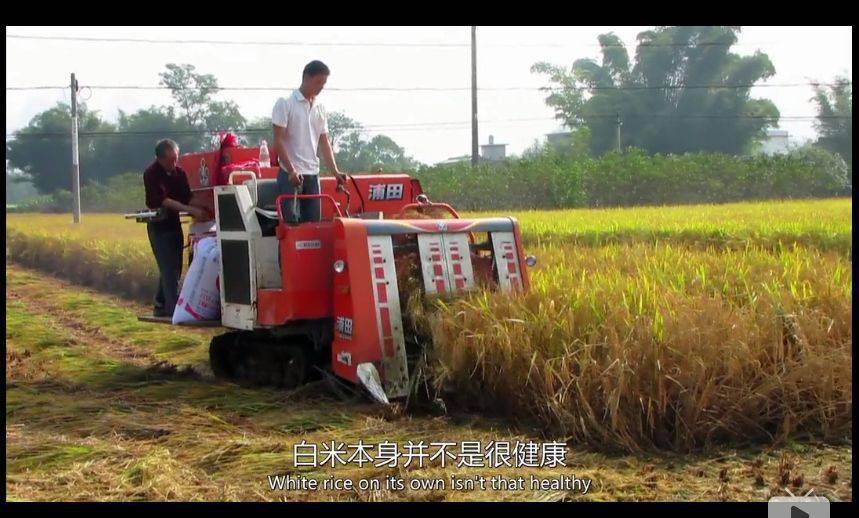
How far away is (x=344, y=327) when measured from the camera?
627 centimetres

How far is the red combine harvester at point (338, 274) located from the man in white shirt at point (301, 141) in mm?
138

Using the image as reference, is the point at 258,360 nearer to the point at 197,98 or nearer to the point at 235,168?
the point at 235,168

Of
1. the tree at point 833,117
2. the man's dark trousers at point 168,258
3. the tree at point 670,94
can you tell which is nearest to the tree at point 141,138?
the tree at point 670,94

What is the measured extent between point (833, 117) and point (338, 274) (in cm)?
4513

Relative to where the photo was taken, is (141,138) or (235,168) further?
(141,138)

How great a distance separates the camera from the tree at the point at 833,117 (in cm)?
4584

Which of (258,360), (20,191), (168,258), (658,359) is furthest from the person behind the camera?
(20,191)

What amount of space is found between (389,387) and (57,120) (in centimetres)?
3508

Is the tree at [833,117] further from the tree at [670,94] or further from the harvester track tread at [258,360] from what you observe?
the harvester track tread at [258,360]

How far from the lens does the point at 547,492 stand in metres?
4.30

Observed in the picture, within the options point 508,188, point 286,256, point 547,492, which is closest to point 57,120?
point 508,188

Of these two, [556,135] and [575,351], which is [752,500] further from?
[556,135]
